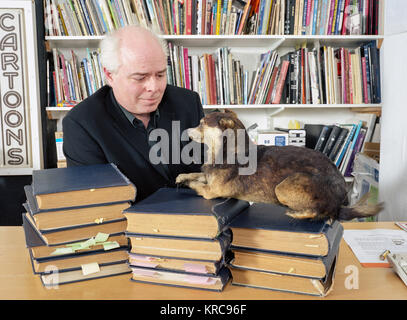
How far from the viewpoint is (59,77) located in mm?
2543

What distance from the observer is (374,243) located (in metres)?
1.13

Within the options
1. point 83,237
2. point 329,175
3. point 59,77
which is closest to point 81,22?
point 59,77

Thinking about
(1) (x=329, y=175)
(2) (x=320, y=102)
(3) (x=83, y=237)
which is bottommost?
(3) (x=83, y=237)

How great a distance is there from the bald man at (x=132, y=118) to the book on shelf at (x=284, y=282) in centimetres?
69

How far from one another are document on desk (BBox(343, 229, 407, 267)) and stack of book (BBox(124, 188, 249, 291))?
1.40 feet

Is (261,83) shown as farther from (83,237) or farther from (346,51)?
(83,237)

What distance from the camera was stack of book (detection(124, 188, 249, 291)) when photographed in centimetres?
79

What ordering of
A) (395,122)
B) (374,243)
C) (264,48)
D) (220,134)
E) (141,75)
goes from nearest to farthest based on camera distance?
1. (220,134)
2. (374,243)
3. (141,75)
4. (395,122)
5. (264,48)

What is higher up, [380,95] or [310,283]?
[380,95]

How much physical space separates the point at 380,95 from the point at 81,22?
2.20 metres

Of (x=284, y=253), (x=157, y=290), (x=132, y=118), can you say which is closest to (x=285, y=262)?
(x=284, y=253)

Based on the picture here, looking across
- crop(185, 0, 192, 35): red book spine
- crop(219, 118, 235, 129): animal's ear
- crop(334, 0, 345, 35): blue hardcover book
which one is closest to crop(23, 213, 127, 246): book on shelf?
crop(219, 118, 235, 129): animal's ear

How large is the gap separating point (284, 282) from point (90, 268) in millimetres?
476

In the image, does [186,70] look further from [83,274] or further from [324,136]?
[83,274]
